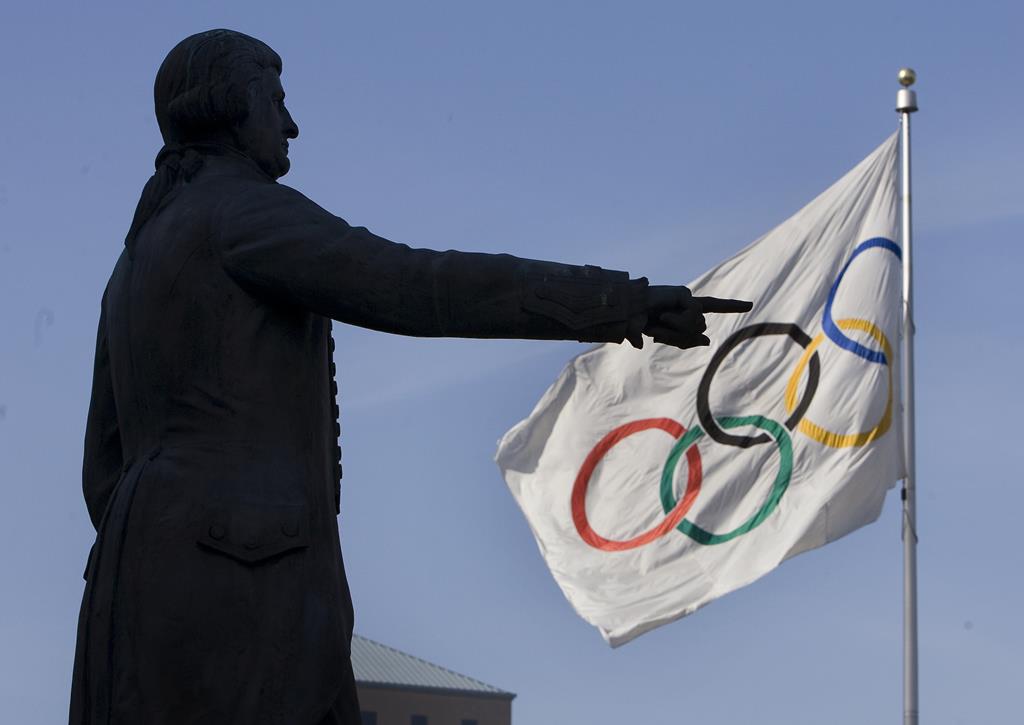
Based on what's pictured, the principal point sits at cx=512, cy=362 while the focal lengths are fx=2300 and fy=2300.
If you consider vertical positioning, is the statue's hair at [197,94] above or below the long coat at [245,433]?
above

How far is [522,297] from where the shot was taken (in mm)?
5883

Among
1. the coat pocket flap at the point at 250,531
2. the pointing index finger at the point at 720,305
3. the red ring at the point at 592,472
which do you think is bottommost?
the coat pocket flap at the point at 250,531

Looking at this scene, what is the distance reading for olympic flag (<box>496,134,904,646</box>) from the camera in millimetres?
23094

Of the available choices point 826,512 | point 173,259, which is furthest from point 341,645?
point 826,512

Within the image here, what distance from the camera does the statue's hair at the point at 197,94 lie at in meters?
6.33

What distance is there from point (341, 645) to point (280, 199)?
1199mm

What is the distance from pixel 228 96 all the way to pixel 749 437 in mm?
17483

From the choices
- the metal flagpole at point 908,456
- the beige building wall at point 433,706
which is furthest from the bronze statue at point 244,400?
the beige building wall at point 433,706

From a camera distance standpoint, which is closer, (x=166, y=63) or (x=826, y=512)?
(x=166, y=63)

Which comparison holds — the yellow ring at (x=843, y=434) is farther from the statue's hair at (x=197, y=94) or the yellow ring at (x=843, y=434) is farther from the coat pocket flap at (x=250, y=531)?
the coat pocket flap at (x=250, y=531)

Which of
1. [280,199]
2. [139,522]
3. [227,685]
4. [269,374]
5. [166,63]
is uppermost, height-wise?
[166,63]

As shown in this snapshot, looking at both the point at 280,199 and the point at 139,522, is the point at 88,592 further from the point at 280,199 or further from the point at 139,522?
the point at 280,199

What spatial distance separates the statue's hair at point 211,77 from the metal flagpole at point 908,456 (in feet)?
55.0

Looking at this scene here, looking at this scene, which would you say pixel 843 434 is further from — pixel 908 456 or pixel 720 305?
pixel 720 305
